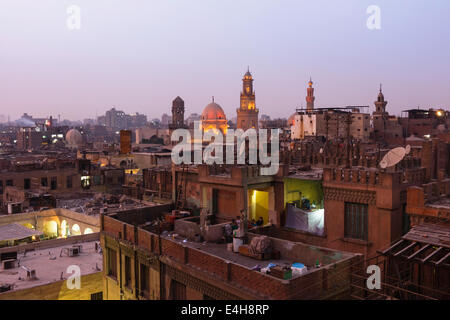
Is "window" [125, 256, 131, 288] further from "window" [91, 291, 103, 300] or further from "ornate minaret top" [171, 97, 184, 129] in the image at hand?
"ornate minaret top" [171, 97, 184, 129]

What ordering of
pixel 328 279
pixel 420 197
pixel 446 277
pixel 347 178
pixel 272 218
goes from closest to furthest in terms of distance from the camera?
pixel 328 279, pixel 446 277, pixel 420 197, pixel 347 178, pixel 272 218

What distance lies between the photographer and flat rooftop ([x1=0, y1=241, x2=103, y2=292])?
17.4 meters

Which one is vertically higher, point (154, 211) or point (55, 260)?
point (154, 211)

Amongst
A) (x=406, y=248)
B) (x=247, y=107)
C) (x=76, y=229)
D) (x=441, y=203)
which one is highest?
(x=247, y=107)

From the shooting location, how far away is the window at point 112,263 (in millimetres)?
16812

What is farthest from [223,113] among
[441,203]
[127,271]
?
[441,203]

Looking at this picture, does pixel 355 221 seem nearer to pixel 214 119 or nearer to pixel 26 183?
pixel 26 183

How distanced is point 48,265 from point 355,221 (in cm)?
1353

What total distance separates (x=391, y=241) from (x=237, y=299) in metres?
5.88

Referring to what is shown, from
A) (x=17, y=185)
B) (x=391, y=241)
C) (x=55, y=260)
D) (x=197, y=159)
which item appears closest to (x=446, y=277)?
(x=391, y=241)

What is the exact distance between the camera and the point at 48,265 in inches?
768

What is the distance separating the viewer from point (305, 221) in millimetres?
16703

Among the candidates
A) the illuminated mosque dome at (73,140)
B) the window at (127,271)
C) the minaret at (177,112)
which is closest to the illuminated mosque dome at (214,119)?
the minaret at (177,112)

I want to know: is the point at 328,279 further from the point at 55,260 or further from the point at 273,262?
the point at 55,260
